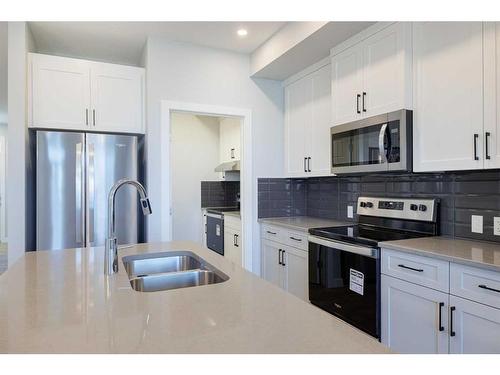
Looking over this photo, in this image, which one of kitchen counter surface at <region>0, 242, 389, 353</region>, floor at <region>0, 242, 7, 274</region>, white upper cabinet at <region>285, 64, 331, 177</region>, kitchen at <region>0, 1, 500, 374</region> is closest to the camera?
kitchen counter surface at <region>0, 242, 389, 353</region>

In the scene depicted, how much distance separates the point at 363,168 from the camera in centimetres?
237

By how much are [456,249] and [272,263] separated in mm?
1825

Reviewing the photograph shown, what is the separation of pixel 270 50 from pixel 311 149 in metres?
0.99

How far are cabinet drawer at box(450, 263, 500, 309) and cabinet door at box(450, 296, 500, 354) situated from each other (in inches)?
1.1

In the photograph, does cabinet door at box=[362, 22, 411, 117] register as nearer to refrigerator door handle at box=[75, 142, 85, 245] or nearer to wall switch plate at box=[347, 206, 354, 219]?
wall switch plate at box=[347, 206, 354, 219]

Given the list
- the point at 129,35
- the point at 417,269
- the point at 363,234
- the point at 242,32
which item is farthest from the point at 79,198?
the point at 417,269

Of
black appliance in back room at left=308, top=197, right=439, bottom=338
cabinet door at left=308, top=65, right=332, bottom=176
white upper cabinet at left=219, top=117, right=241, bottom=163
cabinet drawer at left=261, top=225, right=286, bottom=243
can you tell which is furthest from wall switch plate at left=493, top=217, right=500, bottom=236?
white upper cabinet at left=219, top=117, right=241, bottom=163

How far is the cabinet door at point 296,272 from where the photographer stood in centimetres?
278

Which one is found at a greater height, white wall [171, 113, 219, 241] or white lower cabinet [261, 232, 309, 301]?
white wall [171, 113, 219, 241]

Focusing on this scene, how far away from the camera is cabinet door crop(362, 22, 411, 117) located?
2.09 metres
